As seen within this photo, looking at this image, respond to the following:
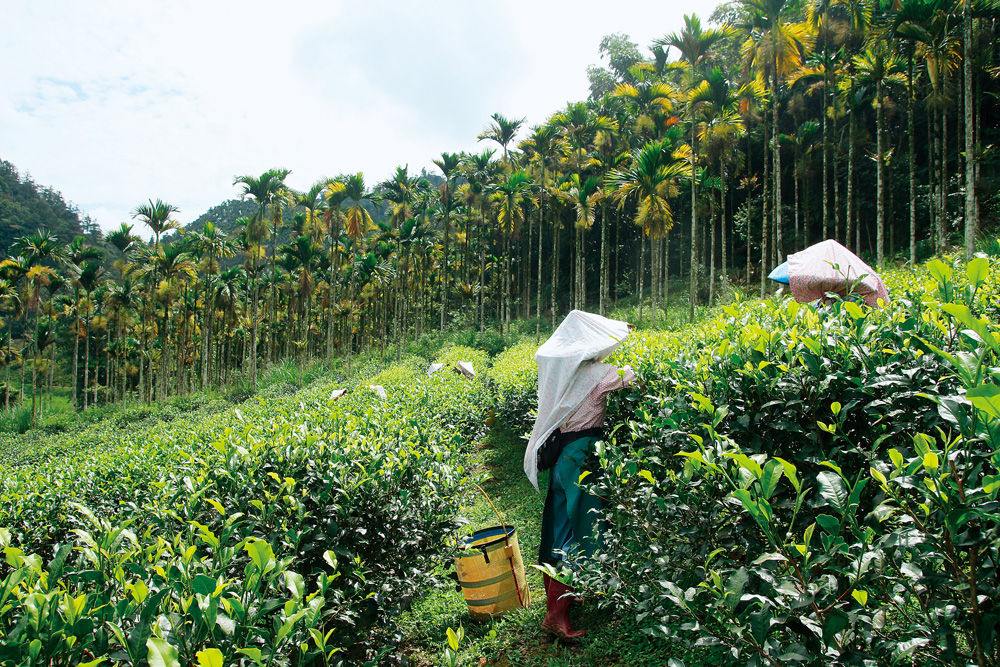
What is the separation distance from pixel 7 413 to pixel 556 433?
3606cm

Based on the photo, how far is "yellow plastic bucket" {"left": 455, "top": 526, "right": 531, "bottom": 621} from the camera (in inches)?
135

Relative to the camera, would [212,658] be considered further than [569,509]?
No

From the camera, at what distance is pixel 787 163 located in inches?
1065

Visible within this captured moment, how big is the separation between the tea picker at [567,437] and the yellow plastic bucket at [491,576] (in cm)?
22

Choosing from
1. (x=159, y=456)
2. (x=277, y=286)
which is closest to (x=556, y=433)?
(x=159, y=456)

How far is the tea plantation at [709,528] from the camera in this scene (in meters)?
1.11

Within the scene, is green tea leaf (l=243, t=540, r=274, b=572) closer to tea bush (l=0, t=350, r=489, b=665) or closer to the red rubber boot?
tea bush (l=0, t=350, r=489, b=665)

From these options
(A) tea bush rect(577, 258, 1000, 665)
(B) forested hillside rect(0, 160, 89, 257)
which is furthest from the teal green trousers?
(B) forested hillside rect(0, 160, 89, 257)

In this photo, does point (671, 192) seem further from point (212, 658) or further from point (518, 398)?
point (212, 658)

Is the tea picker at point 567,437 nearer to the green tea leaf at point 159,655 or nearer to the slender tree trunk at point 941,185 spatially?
the green tea leaf at point 159,655

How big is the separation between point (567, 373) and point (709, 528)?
5.57 feet

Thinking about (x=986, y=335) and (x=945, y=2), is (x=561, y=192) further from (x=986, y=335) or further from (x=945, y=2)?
(x=986, y=335)

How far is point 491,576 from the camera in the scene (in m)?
3.44

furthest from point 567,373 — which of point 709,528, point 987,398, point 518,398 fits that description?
point 518,398
